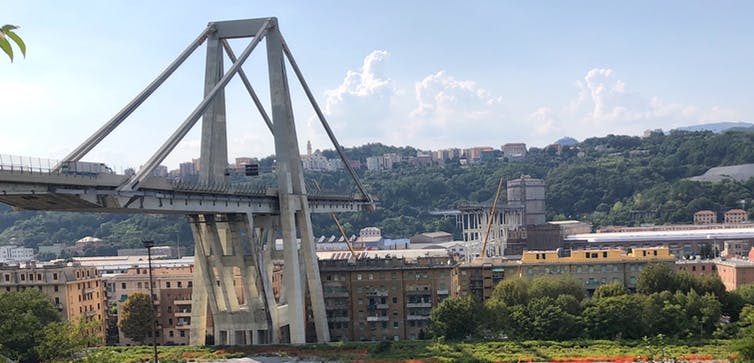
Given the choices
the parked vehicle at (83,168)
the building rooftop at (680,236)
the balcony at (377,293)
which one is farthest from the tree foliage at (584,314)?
the building rooftop at (680,236)

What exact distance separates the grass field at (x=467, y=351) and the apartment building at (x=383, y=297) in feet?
30.1

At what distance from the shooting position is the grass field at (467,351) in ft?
130

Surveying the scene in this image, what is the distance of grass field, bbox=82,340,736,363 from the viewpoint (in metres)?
39.6

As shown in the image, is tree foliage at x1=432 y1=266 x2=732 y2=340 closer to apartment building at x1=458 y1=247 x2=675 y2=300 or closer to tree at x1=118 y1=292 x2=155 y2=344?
apartment building at x1=458 y1=247 x2=675 y2=300

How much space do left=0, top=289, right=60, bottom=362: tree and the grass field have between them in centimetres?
326

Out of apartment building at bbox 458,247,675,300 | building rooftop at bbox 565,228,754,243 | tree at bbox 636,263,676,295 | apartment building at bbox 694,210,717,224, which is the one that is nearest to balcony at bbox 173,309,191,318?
apartment building at bbox 458,247,675,300

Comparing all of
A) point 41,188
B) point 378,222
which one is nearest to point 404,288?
point 41,188

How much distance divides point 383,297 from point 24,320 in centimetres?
2255

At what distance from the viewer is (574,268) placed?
5928 centimetres

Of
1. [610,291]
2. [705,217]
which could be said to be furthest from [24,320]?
[705,217]

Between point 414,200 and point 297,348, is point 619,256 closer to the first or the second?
point 297,348

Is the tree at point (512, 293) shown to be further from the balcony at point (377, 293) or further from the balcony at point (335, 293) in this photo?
the balcony at point (335, 293)

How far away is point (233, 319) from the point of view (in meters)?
47.0

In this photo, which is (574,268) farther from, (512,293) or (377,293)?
(377,293)
